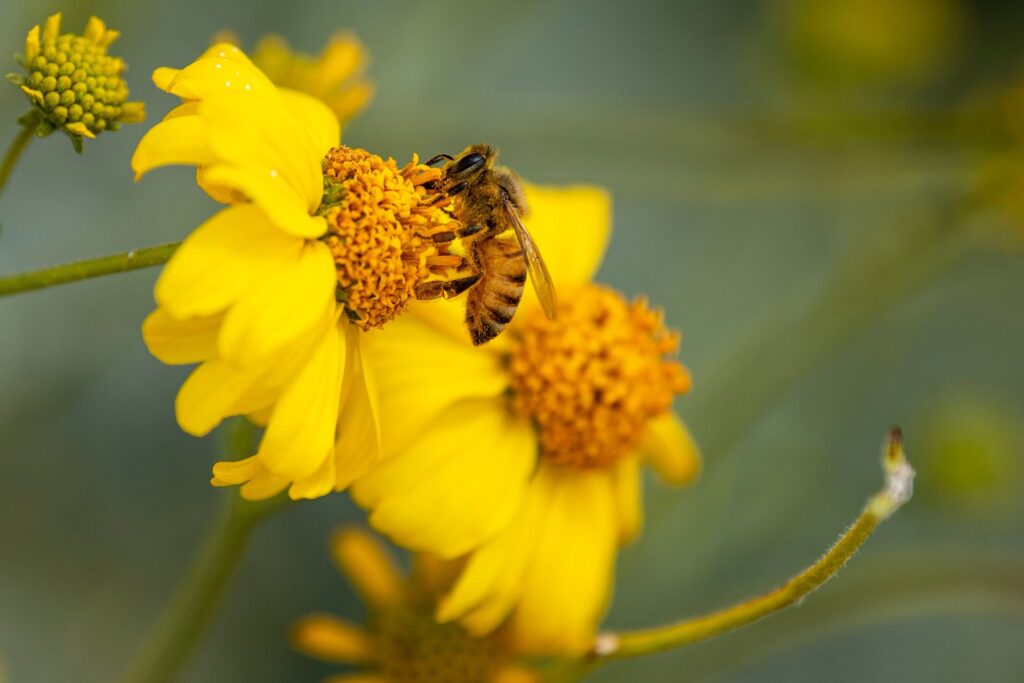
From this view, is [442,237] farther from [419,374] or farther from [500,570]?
[500,570]

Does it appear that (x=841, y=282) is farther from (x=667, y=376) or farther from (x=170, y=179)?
(x=170, y=179)

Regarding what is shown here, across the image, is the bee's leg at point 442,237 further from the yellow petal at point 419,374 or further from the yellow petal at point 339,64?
the yellow petal at point 339,64

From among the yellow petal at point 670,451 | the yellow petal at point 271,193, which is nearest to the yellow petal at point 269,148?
the yellow petal at point 271,193

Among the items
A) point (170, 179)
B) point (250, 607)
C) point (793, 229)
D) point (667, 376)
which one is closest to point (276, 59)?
point (667, 376)

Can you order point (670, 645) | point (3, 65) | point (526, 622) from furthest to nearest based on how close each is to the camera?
point (3, 65), point (526, 622), point (670, 645)

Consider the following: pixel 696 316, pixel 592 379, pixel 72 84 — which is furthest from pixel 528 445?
pixel 696 316

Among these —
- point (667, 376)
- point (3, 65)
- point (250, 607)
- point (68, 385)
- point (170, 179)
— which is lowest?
point (250, 607)
